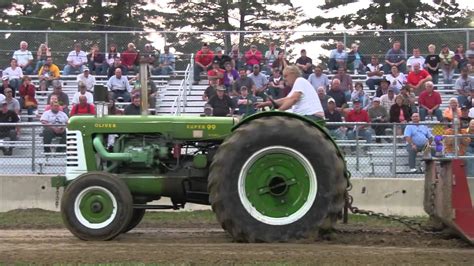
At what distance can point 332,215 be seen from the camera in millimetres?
8461

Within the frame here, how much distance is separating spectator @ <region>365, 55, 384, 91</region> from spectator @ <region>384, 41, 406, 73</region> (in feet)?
0.66

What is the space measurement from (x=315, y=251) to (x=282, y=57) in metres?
12.2

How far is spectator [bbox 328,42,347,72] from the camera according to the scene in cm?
1961

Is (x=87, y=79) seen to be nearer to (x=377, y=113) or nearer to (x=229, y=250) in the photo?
(x=377, y=113)

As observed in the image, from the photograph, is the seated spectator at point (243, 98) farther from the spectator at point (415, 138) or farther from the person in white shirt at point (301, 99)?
the person in white shirt at point (301, 99)

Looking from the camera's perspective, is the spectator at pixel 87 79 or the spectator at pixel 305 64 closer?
the spectator at pixel 87 79

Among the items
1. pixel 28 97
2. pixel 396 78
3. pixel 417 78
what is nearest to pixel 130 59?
pixel 28 97

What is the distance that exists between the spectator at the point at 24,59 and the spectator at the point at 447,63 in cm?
1031

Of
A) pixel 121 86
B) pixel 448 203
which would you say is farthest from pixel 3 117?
pixel 448 203

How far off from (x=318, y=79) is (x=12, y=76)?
24.4 feet

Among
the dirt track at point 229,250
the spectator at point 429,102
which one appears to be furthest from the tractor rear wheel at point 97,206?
the spectator at point 429,102

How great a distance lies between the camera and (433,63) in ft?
63.5

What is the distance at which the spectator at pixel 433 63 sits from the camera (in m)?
19.3

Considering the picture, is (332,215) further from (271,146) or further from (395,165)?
(395,165)
